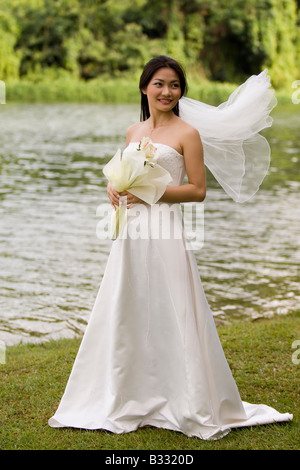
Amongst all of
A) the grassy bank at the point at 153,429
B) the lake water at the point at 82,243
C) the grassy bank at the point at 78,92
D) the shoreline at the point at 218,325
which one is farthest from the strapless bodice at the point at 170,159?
the grassy bank at the point at 78,92

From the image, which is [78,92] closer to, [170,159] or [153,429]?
[170,159]

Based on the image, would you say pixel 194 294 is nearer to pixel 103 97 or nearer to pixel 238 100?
pixel 238 100

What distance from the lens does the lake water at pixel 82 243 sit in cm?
740

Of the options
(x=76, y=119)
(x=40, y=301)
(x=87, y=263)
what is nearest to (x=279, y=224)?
(x=87, y=263)

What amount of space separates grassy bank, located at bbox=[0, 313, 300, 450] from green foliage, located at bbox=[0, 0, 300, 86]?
112 feet

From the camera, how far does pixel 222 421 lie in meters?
3.79

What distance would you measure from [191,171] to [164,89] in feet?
1.57

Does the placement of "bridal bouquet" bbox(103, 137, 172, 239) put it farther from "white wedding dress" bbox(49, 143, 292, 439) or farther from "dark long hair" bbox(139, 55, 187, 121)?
"dark long hair" bbox(139, 55, 187, 121)

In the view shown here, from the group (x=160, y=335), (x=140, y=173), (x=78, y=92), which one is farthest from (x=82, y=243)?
(x=78, y=92)

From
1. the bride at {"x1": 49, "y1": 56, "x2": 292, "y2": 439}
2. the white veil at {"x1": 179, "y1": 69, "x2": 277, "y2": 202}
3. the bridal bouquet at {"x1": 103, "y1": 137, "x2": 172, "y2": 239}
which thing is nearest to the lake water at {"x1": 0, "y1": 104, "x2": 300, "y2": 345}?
the bride at {"x1": 49, "y1": 56, "x2": 292, "y2": 439}

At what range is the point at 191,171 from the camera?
148 inches

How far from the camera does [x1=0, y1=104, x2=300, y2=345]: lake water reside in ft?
24.3

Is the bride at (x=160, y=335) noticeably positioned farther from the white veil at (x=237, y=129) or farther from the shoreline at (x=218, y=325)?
the shoreline at (x=218, y=325)

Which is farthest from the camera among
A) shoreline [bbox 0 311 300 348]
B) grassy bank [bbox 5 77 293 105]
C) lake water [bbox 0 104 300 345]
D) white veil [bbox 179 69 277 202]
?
grassy bank [bbox 5 77 293 105]
